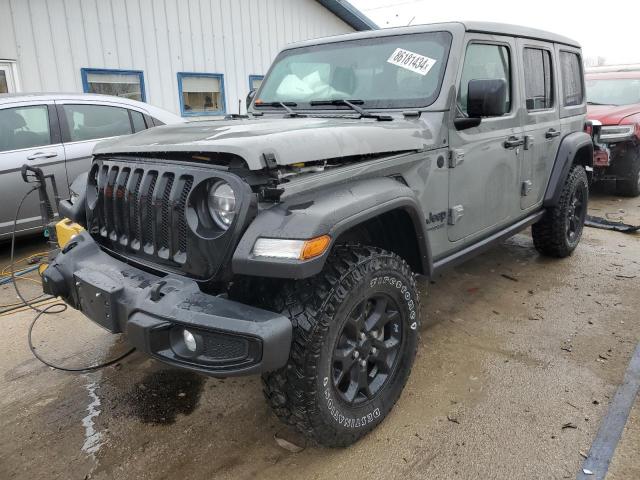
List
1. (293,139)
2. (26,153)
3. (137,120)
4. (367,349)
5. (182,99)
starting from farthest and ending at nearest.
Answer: (182,99) < (137,120) < (26,153) < (367,349) < (293,139)

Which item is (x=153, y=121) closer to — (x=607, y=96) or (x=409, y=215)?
(x=409, y=215)

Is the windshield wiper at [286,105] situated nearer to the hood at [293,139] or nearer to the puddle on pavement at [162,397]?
the hood at [293,139]

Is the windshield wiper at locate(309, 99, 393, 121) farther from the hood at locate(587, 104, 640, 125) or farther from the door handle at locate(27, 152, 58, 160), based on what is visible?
the hood at locate(587, 104, 640, 125)

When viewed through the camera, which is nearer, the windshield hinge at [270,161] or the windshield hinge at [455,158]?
the windshield hinge at [270,161]

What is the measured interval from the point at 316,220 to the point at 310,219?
23 mm

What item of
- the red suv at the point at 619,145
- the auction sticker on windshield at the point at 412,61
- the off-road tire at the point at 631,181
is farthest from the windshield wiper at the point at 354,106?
the off-road tire at the point at 631,181

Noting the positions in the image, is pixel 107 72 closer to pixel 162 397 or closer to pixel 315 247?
pixel 162 397

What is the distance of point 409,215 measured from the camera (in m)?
2.56

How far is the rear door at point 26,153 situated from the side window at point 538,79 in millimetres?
4445

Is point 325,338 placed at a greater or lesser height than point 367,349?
greater

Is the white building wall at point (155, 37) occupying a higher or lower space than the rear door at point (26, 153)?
higher

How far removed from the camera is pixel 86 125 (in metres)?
5.47

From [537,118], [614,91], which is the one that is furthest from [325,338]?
[614,91]

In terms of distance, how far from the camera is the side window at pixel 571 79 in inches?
176
